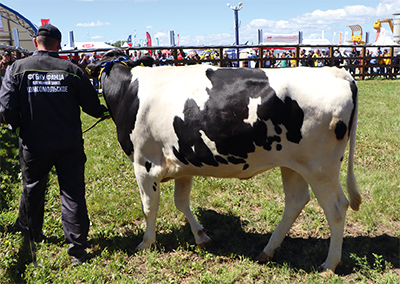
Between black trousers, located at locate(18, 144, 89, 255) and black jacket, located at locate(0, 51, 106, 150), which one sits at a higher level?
black jacket, located at locate(0, 51, 106, 150)

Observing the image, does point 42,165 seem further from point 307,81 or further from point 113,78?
point 307,81

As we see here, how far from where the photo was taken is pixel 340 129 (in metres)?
2.84

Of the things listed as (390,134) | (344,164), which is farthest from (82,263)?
(390,134)

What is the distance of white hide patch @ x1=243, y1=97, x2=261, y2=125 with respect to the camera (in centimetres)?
291

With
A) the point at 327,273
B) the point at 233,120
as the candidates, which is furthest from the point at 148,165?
the point at 327,273

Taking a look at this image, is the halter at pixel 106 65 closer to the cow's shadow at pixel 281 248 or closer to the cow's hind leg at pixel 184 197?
the cow's hind leg at pixel 184 197

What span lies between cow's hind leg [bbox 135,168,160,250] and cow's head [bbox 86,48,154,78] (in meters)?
1.17

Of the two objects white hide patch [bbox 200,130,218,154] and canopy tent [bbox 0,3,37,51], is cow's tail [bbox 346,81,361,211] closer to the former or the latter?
white hide patch [bbox 200,130,218,154]

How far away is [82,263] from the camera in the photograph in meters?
3.41

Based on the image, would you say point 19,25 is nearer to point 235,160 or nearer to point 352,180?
point 235,160

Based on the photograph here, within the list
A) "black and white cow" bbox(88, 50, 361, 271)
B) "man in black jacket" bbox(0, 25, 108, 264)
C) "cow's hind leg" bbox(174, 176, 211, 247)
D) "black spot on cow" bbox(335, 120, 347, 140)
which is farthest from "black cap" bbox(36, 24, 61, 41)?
"black spot on cow" bbox(335, 120, 347, 140)

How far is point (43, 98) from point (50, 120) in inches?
7.8

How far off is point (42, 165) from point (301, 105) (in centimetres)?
232

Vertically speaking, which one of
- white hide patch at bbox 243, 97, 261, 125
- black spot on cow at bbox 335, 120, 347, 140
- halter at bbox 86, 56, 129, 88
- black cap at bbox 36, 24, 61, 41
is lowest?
black spot on cow at bbox 335, 120, 347, 140
